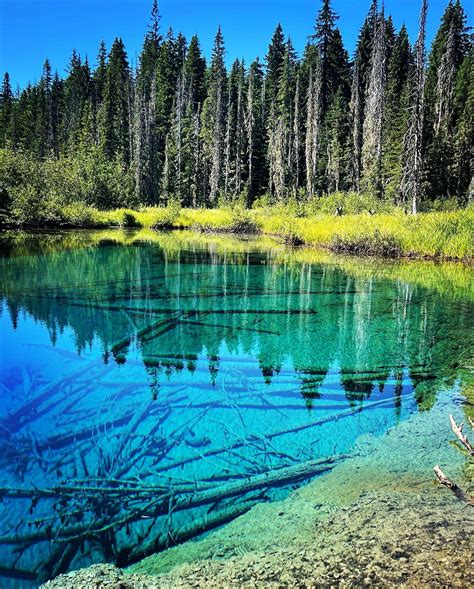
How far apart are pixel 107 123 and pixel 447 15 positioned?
123ft

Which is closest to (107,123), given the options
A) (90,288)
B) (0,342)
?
(90,288)

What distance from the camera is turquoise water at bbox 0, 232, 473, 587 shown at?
337 cm

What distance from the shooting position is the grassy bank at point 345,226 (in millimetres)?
18002

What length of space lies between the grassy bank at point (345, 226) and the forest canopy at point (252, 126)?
1.96 metres

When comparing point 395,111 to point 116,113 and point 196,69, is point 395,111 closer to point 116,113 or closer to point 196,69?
point 196,69

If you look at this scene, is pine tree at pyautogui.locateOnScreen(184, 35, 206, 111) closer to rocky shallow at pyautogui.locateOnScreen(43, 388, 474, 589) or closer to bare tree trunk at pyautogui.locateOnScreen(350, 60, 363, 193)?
bare tree trunk at pyautogui.locateOnScreen(350, 60, 363, 193)

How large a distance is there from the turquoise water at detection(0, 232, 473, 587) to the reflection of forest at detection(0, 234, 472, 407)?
5 cm

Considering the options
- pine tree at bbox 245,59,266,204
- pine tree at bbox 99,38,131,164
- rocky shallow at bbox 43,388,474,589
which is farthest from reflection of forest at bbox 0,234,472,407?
pine tree at bbox 99,38,131,164

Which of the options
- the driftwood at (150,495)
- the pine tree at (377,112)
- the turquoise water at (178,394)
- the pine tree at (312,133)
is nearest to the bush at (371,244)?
the turquoise water at (178,394)

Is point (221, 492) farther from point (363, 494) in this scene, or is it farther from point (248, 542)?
point (363, 494)

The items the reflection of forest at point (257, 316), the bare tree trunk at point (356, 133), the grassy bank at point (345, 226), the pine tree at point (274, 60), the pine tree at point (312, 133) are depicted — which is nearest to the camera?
the reflection of forest at point (257, 316)

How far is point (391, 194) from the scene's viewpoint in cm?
3055

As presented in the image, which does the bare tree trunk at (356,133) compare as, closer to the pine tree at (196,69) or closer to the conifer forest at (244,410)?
the conifer forest at (244,410)

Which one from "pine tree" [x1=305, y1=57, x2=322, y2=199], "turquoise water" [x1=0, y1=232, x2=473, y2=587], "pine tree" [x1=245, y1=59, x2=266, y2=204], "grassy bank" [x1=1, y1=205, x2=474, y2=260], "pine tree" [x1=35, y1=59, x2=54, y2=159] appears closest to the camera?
"turquoise water" [x1=0, y1=232, x2=473, y2=587]
